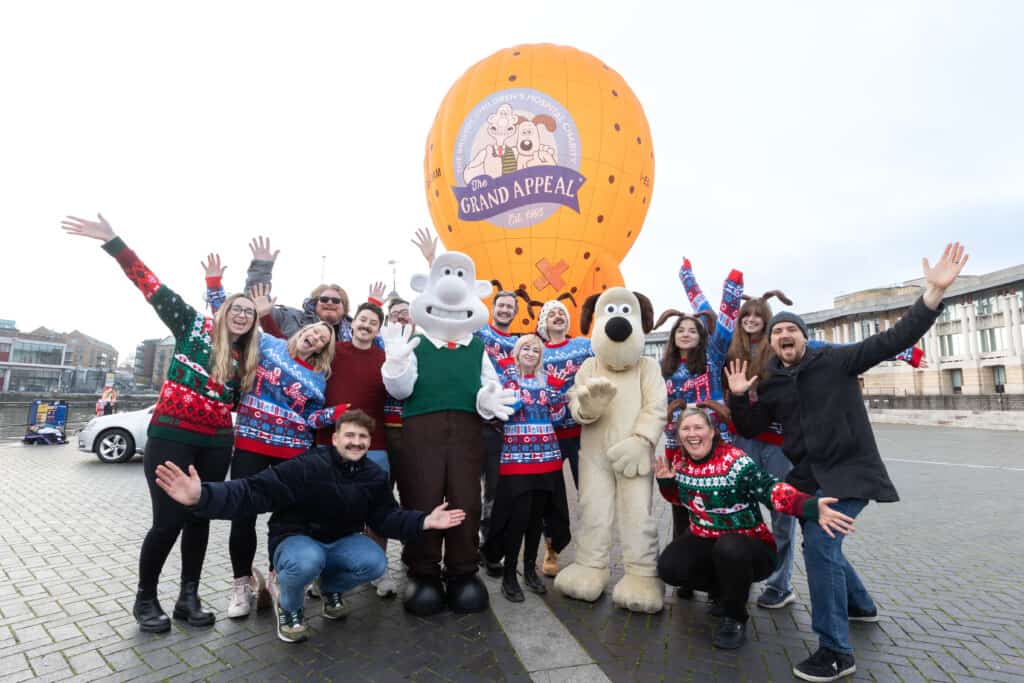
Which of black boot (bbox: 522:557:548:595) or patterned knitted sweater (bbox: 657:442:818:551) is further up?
patterned knitted sweater (bbox: 657:442:818:551)

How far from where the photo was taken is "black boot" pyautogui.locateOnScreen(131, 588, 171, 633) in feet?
11.1

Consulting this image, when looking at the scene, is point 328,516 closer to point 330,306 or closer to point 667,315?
point 330,306

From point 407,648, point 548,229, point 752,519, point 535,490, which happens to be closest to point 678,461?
point 752,519

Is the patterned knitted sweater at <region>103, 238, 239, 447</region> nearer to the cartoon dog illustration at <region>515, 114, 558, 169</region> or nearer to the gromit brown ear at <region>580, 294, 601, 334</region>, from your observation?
the gromit brown ear at <region>580, 294, 601, 334</region>

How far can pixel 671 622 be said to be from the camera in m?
3.65

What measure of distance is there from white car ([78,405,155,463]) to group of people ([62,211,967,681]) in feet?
30.0

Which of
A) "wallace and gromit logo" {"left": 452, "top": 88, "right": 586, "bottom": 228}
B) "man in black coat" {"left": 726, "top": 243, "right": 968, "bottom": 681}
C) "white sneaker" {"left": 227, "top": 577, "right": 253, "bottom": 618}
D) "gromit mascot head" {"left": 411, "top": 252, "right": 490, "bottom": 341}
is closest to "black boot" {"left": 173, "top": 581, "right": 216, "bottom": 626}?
"white sneaker" {"left": 227, "top": 577, "right": 253, "bottom": 618}

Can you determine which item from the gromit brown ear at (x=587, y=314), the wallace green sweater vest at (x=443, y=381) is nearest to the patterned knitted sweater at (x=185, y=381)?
the wallace green sweater vest at (x=443, y=381)

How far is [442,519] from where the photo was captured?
3400 millimetres

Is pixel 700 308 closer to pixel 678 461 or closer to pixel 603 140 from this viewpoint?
pixel 678 461

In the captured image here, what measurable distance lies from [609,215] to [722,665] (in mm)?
9774

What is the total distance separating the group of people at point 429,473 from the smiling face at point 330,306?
1.40 feet

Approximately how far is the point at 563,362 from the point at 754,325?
4.96 feet

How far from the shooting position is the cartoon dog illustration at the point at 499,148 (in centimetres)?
1120
